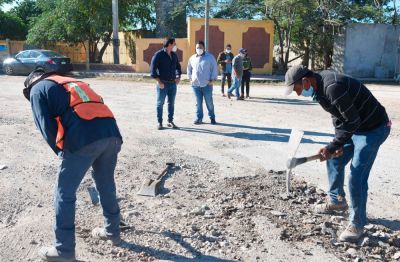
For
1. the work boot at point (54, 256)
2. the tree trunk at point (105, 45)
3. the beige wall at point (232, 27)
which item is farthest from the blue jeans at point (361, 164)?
the tree trunk at point (105, 45)

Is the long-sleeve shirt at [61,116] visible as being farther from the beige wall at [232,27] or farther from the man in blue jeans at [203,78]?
the beige wall at [232,27]

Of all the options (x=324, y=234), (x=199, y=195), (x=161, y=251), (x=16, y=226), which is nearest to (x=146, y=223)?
(x=161, y=251)

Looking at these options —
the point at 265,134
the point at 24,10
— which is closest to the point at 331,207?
the point at 265,134

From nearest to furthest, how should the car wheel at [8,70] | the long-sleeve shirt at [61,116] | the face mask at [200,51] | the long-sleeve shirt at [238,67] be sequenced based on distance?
1. the long-sleeve shirt at [61,116]
2. the face mask at [200,51]
3. the long-sleeve shirt at [238,67]
4. the car wheel at [8,70]

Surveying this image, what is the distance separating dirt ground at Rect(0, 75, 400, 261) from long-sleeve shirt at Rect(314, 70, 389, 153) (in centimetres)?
97

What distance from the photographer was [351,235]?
4047 mm

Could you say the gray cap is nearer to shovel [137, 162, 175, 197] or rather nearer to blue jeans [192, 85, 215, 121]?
shovel [137, 162, 175, 197]

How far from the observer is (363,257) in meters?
3.82

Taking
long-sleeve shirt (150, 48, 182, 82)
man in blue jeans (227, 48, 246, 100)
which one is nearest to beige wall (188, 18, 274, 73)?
man in blue jeans (227, 48, 246, 100)

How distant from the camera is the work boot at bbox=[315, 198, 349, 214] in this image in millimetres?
4648

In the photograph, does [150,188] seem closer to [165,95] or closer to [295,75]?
[295,75]

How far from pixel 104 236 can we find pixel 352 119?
239 centimetres

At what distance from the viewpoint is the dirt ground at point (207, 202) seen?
3926 millimetres

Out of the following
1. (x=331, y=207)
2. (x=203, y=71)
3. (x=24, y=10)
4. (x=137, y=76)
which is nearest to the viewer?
(x=331, y=207)
